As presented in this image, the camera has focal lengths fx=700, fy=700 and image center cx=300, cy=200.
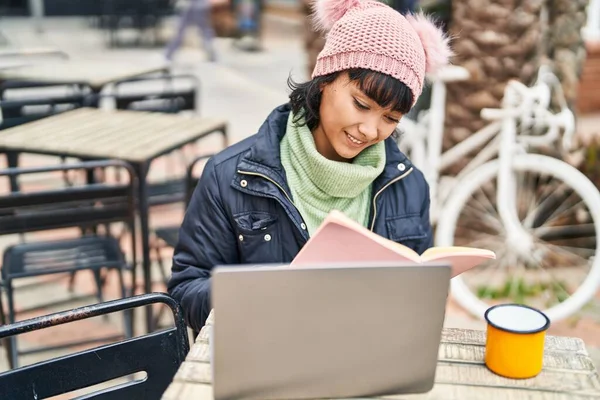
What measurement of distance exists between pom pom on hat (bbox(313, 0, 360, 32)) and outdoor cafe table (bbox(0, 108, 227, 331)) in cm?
125

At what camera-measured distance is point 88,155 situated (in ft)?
9.64

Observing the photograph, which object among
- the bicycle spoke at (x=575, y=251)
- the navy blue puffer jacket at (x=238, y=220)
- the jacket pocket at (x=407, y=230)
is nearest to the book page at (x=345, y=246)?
the navy blue puffer jacket at (x=238, y=220)

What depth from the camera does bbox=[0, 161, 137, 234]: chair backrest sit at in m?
2.65

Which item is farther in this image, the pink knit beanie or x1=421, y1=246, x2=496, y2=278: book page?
the pink knit beanie

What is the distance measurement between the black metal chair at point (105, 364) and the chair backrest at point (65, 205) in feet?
4.00

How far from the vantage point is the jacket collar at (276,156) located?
70.9 inches

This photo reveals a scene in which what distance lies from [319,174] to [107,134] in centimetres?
175

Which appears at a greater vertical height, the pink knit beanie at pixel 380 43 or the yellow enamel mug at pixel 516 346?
the pink knit beanie at pixel 380 43

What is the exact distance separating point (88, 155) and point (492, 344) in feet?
6.80

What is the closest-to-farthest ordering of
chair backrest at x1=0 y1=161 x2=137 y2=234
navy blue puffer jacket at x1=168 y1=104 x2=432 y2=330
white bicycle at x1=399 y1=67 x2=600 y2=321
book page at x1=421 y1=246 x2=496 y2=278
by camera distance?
book page at x1=421 y1=246 x2=496 y2=278, navy blue puffer jacket at x1=168 y1=104 x2=432 y2=330, chair backrest at x1=0 y1=161 x2=137 y2=234, white bicycle at x1=399 y1=67 x2=600 y2=321

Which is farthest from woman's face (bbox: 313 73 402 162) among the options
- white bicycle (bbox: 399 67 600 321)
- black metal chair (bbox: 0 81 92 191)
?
black metal chair (bbox: 0 81 92 191)

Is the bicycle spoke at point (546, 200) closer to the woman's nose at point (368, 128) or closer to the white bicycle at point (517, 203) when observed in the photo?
the white bicycle at point (517, 203)

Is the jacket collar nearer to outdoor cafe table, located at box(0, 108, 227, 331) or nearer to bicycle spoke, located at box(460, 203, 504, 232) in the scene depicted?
outdoor cafe table, located at box(0, 108, 227, 331)

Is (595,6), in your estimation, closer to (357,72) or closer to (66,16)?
(357,72)
